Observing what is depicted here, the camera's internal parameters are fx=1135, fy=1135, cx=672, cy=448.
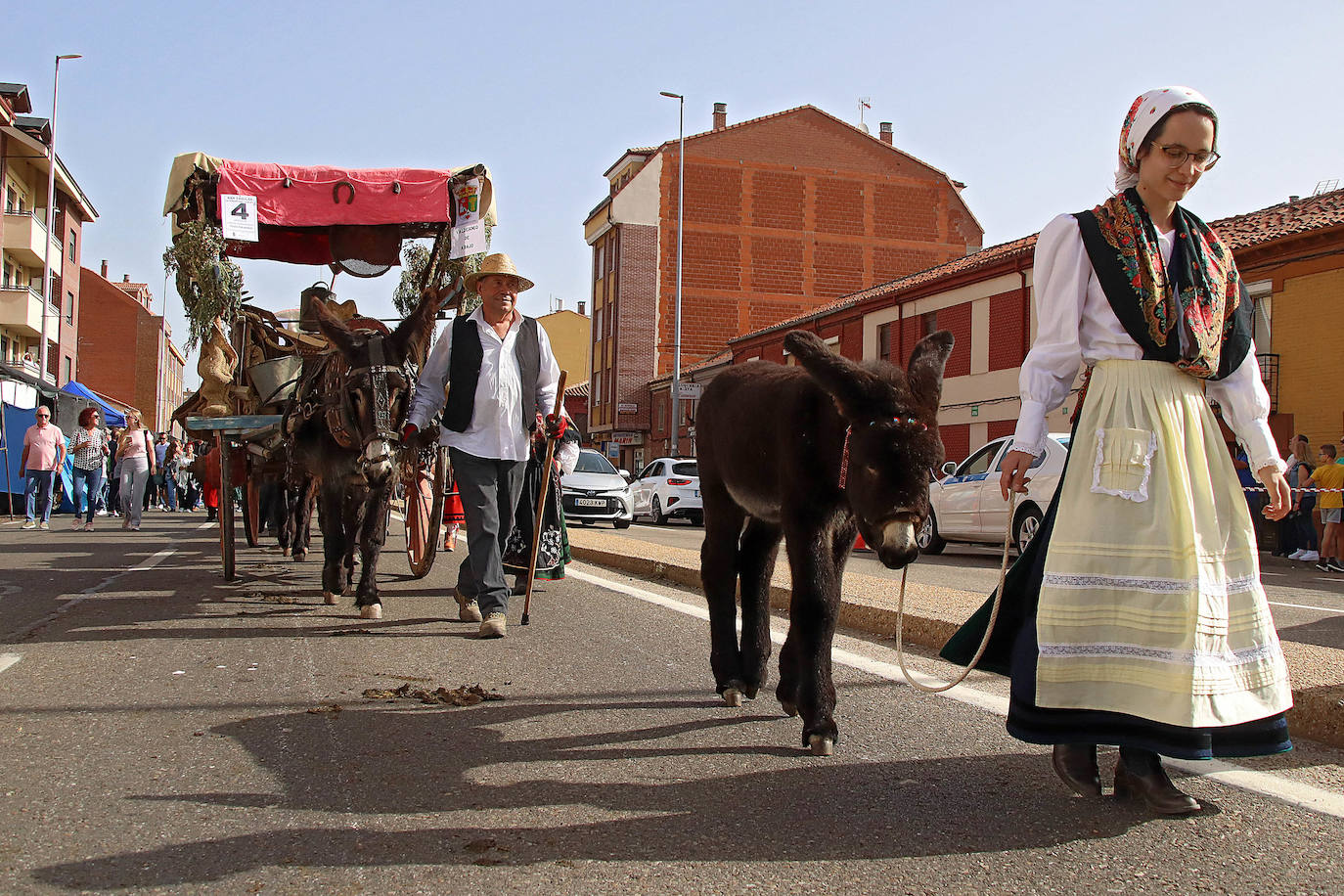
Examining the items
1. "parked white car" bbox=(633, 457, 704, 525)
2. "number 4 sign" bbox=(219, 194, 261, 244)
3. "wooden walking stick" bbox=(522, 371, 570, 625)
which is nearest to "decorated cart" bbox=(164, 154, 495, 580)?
"number 4 sign" bbox=(219, 194, 261, 244)

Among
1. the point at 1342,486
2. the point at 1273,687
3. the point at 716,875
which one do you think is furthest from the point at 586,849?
the point at 1342,486

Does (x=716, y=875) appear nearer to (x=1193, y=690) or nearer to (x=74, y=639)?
(x=1193, y=690)

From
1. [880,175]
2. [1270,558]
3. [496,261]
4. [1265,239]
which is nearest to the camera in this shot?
[496,261]

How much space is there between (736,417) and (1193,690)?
2096mm

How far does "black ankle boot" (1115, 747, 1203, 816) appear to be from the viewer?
3.27 m

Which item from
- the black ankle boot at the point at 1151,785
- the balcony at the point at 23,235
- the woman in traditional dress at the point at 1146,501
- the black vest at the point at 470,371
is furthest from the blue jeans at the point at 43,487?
the balcony at the point at 23,235

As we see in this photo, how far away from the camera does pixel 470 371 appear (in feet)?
21.8

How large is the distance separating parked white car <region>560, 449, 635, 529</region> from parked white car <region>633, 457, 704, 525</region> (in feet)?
13.2

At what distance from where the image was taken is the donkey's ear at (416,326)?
7.57 meters

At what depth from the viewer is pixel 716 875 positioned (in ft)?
9.17

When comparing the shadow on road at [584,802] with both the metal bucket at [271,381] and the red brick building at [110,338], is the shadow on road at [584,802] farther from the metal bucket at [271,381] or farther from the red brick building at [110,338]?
the red brick building at [110,338]

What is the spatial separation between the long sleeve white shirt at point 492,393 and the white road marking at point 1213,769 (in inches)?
71.7

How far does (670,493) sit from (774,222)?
28080mm

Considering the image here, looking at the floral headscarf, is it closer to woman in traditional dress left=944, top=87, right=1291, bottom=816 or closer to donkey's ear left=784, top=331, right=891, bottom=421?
woman in traditional dress left=944, top=87, right=1291, bottom=816
